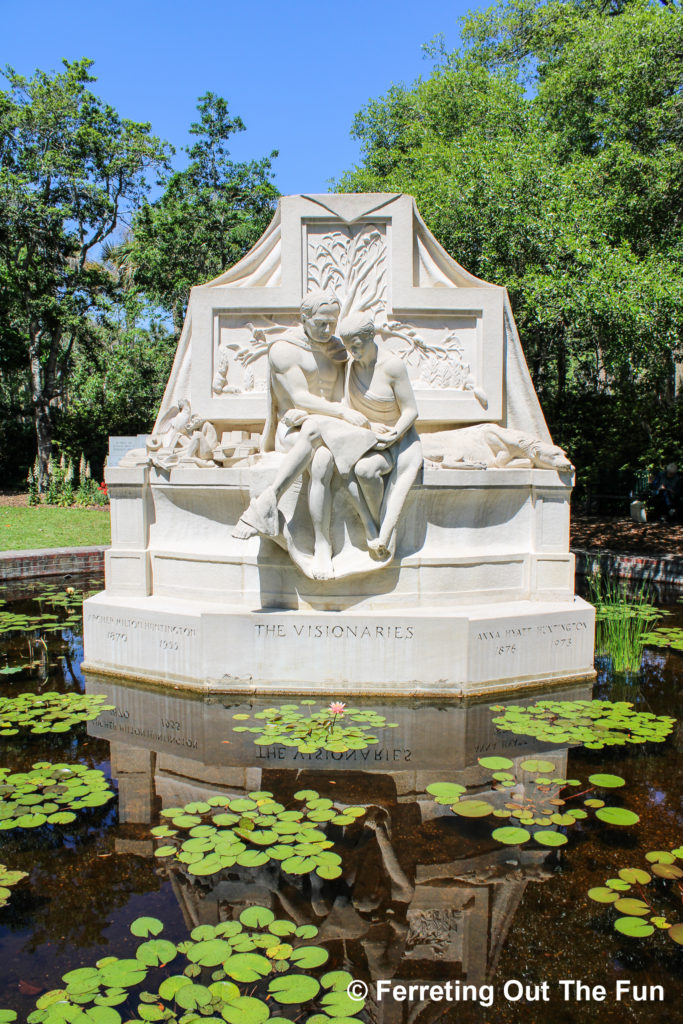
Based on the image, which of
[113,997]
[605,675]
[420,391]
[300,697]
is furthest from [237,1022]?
[420,391]

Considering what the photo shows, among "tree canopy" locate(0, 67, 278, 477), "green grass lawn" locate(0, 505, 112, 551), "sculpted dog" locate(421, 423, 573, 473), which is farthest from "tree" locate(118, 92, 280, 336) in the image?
"sculpted dog" locate(421, 423, 573, 473)

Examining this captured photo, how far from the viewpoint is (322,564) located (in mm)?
5113

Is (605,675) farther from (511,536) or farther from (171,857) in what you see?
(171,857)

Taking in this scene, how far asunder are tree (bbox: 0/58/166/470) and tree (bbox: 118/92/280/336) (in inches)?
153

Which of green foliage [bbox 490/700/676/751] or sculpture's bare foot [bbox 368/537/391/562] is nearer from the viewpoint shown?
green foliage [bbox 490/700/676/751]

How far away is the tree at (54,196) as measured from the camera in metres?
21.4

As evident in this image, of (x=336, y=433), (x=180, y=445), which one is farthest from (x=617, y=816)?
(x=180, y=445)

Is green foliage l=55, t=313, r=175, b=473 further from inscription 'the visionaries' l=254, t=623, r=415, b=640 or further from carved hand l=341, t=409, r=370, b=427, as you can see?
inscription 'the visionaries' l=254, t=623, r=415, b=640

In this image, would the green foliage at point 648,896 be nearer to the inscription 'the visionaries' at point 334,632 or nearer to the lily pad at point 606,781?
the lily pad at point 606,781

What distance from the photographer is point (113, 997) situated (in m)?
2.22

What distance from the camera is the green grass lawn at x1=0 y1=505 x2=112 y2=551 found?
40.0ft

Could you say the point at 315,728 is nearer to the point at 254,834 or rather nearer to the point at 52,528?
the point at 254,834

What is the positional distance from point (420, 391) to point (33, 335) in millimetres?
20243

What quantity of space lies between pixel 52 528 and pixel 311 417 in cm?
1073
